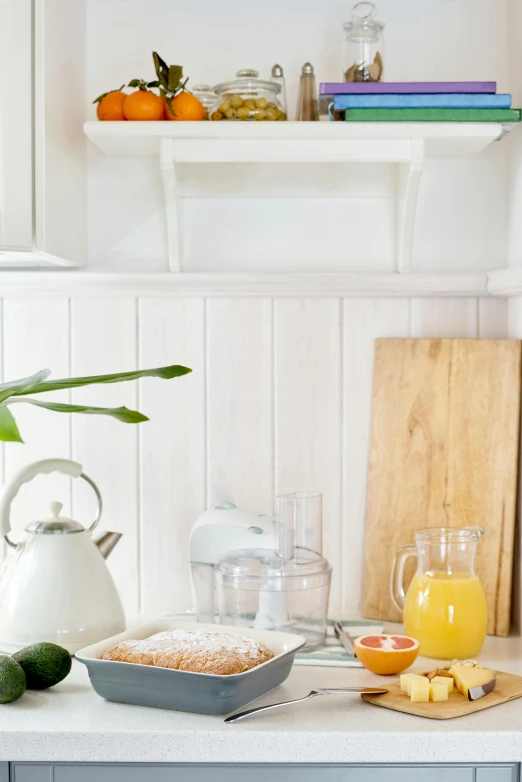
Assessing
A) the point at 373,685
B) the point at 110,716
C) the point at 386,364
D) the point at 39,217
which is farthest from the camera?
the point at 386,364

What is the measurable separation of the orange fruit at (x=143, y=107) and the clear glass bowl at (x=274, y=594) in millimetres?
724

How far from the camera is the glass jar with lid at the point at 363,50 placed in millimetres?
1478

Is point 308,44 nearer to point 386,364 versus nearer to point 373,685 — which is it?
point 386,364

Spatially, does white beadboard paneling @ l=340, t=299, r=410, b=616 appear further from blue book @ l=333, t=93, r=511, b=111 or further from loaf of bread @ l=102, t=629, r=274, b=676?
loaf of bread @ l=102, t=629, r=274, b=676

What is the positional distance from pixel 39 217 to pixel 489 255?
2.68 ft

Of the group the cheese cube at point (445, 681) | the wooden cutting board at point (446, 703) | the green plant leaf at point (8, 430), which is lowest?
the wooden cutting board at point (446, 703)

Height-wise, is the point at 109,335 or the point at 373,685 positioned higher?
the point at 109,335

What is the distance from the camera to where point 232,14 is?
1628 millimetres

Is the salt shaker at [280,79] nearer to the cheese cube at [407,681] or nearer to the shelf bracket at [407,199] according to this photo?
the shelf bracket at [407,199]

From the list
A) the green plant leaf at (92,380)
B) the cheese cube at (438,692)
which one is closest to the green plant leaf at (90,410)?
the green plant leaf at (92,380)

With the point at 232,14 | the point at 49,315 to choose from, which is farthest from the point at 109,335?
the point at 232,14

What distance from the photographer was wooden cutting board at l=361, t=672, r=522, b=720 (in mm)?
1137

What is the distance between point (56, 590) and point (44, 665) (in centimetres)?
16

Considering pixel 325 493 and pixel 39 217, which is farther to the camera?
pixel 325 493
